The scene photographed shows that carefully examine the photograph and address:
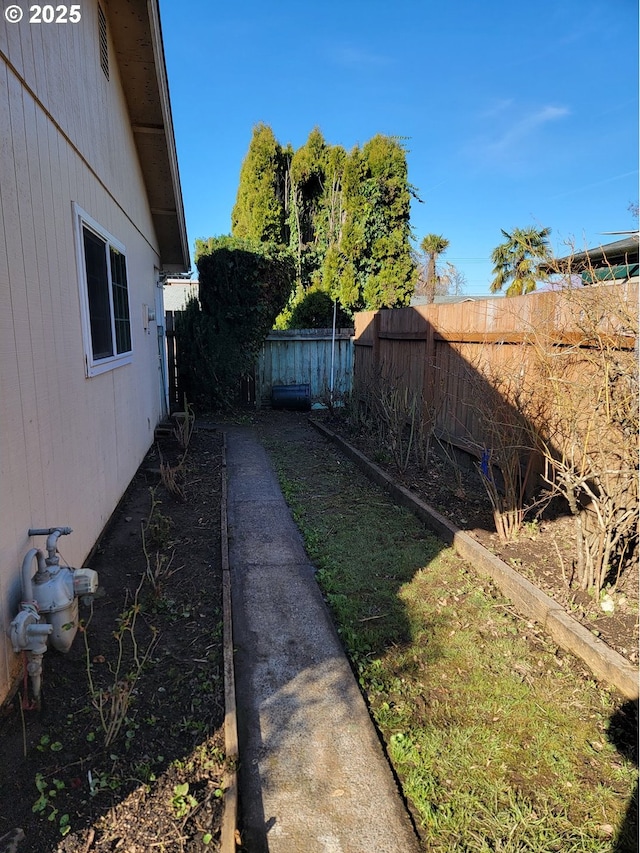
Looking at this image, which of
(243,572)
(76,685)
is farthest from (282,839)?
(243,572)

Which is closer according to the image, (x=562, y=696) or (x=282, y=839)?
(x=282, y=839)

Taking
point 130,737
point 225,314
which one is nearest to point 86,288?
point 130,737

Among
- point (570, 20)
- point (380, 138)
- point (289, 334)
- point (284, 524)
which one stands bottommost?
point (284, 524)

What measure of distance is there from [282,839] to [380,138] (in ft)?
61.8

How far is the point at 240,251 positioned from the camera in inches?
412

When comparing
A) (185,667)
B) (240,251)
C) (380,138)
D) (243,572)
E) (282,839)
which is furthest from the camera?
(380,138)

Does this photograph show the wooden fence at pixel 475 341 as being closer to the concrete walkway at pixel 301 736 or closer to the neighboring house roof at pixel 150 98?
the concrete walkway at pixel 301 736

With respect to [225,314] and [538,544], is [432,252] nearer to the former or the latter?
[225,314]

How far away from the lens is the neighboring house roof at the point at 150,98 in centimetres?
507

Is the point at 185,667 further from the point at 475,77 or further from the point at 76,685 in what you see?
the point at 475,77

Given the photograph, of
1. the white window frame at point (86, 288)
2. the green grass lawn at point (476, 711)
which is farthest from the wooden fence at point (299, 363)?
the green grass lawn at point (476, 711)

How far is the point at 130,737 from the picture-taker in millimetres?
2150

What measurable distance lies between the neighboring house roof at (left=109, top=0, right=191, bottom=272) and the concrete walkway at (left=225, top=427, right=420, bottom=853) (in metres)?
5.64

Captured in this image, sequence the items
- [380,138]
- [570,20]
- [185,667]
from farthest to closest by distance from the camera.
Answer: [380,138]
[570,20]
[185,667]
